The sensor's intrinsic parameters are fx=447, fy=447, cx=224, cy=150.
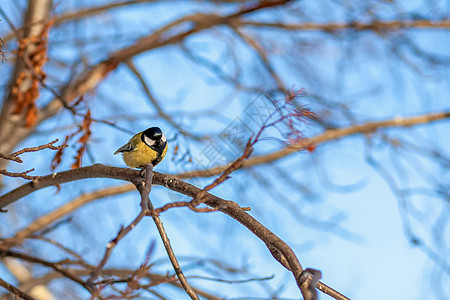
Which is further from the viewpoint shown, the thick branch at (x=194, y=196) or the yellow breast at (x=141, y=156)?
the yellow breast at (x=141, y=156)

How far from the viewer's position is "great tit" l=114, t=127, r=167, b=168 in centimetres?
175

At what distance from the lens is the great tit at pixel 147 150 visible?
175 centimetres

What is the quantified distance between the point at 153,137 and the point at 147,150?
0.06 meters

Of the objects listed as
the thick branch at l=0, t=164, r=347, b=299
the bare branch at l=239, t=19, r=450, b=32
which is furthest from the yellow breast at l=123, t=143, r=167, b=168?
the bare branch at l=239, t=19, r=450, b=32

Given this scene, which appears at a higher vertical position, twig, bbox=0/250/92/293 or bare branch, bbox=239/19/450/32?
bare branch, bbox=239/19/450/32

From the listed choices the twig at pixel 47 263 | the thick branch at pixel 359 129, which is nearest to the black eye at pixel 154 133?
the twig at pixel 47 263

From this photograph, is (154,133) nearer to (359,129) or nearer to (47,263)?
(47,263)

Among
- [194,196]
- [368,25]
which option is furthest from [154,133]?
[368,25]

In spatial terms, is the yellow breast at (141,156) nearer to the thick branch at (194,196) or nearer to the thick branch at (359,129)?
the thick branch at (194,196)

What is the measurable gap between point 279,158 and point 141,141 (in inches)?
66.7

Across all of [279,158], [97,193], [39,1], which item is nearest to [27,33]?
[39,1]

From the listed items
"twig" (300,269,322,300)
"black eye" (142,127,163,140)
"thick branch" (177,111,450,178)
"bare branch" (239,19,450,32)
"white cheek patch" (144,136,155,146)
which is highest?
"bare branch" (239,19,450,32)

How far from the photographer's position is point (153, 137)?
1756 millimetres

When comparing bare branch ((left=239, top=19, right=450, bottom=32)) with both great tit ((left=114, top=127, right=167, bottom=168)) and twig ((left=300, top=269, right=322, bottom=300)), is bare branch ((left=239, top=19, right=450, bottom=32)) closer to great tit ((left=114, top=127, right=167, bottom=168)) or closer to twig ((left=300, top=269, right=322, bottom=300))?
great tit ((left=114, top=127, right=167, bottom=168))
